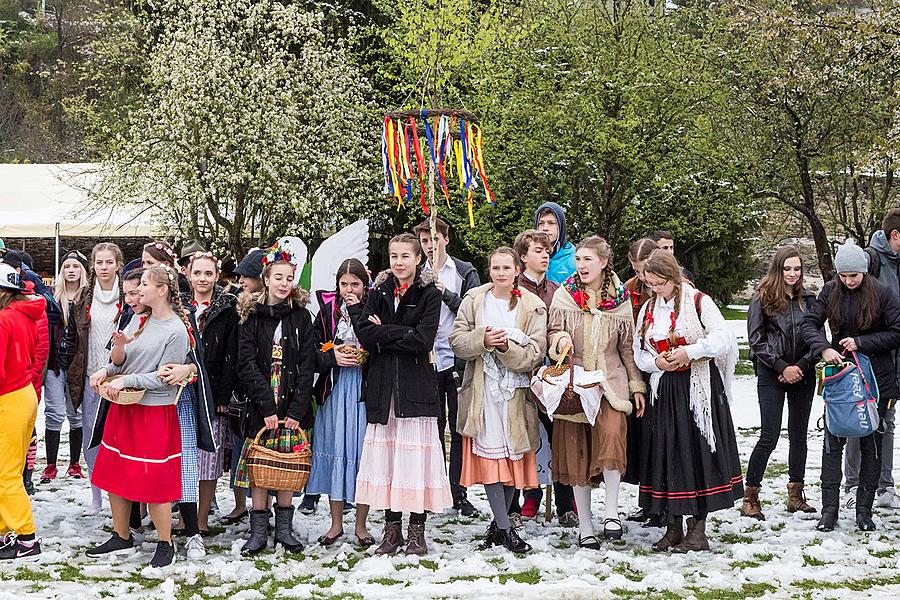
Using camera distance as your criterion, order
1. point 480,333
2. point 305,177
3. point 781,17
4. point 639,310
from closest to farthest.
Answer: point 480,333, point 639,310, point 781,17, point 305,177

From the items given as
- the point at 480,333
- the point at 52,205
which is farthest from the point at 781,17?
the point at 52,205

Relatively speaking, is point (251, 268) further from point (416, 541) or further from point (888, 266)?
point (888, 266)

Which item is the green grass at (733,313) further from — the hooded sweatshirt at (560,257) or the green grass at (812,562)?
the green grass at (812,562)

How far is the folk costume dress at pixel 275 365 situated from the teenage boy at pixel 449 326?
3.13ft

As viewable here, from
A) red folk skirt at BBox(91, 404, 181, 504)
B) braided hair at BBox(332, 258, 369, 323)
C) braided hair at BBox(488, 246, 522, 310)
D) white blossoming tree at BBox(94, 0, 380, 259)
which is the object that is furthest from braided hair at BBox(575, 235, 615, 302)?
white blossoming tree at BBox(94, 0, 380, 259)

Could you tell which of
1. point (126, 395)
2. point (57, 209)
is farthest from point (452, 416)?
point (57, 209)

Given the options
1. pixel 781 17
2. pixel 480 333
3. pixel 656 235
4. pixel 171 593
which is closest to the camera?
pixel 171 593

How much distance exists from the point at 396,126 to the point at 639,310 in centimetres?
206

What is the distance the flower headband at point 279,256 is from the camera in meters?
5.98

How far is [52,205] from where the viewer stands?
18.5 metres

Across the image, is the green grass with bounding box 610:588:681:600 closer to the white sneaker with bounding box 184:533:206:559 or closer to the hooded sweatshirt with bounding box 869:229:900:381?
the white sneaker with bounding box 184:533:206:559

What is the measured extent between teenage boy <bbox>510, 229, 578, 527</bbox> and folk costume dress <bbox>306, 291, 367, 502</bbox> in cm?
115

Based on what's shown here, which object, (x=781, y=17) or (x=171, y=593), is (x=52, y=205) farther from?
(x=171, y=593)

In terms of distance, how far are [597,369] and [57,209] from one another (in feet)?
49.2
